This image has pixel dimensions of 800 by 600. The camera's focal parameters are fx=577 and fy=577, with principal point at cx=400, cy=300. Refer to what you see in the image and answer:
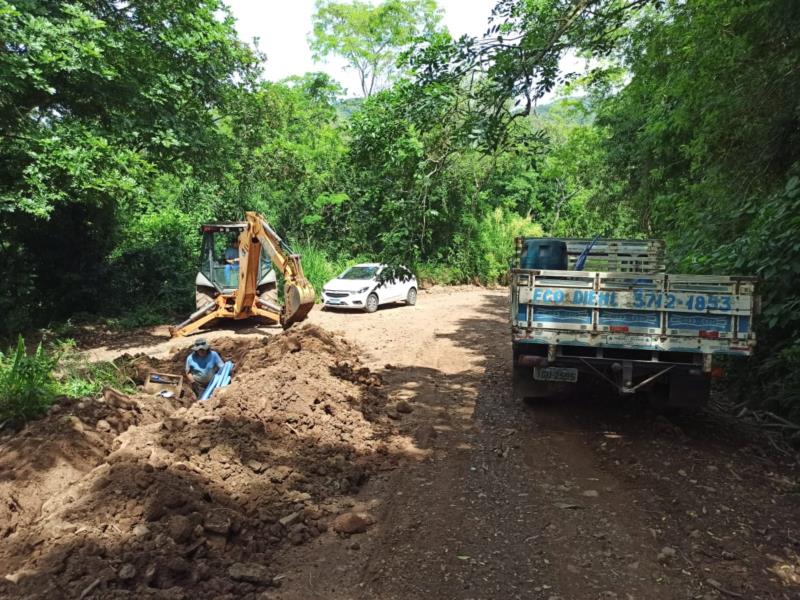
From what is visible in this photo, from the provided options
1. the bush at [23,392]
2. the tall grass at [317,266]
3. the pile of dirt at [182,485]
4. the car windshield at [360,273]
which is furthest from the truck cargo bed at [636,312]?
the tall grass at [317,266]

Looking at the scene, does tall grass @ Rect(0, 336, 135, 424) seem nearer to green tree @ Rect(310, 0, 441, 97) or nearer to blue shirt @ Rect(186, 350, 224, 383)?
blue shirt @ Rect(186, 350, 224, 383)

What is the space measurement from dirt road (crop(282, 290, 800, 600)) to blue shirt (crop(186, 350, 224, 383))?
2850 mm

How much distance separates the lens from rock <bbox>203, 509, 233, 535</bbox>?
412cm

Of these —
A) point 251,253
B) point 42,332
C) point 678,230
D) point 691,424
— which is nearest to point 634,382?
point 691,424

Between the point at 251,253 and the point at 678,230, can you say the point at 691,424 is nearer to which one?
the point at 678,230

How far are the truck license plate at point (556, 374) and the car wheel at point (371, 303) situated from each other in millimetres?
11786

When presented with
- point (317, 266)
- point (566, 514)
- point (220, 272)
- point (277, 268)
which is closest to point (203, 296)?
point (220, 272)

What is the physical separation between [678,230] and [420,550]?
1089 cm

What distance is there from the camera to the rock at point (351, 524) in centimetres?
441

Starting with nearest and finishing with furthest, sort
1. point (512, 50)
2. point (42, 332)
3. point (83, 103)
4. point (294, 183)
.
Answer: point (512, 50)
point (83, 103)
point (42, 332)
point (294, 183)

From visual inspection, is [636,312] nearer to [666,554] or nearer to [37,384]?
[666,554]

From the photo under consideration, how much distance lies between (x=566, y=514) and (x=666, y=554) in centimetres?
79

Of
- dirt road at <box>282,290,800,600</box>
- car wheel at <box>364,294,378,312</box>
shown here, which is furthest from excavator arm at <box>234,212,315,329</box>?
car wheel at <box>364,294,378,312</box>

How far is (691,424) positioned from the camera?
677 cm
